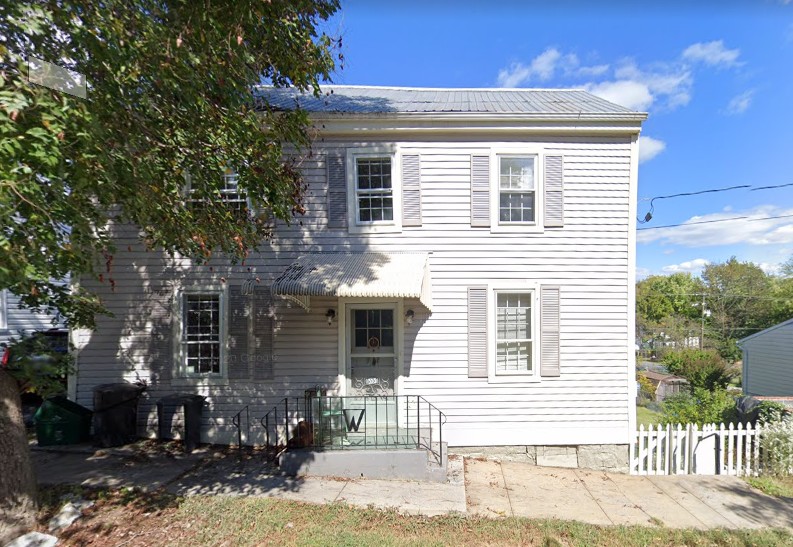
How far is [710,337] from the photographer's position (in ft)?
135

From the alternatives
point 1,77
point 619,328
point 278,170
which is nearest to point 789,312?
point 619,328

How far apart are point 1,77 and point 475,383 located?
6.90m

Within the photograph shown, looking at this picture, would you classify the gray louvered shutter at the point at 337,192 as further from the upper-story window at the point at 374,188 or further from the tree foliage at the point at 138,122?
the tree foliage at the point at 138,122

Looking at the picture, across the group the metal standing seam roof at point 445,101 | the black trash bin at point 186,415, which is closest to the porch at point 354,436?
the black trash bin at point 186,415

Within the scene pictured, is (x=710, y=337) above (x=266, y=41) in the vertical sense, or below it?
below

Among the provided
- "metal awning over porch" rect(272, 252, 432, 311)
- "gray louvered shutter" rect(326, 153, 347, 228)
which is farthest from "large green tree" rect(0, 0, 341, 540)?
"gray louvered shutter" rect(326, 153, 347, 228)

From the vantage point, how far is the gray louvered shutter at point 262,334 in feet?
23.5

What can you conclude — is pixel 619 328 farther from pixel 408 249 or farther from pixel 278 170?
pixel 278 170

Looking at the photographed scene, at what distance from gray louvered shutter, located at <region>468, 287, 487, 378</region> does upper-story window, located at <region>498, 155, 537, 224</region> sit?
1742mm

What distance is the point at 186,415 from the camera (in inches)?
269

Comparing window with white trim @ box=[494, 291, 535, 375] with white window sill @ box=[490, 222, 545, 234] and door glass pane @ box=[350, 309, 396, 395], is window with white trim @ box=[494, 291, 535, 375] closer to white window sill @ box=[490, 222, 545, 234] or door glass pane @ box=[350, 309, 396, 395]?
white window sill @ box=[490, 222, 545, 234]

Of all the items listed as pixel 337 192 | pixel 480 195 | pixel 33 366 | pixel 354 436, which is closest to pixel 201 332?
pixel 33 366

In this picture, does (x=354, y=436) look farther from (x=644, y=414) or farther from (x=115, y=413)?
(x=644, y=414)

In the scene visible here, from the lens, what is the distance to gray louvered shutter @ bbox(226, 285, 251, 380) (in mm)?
7176
